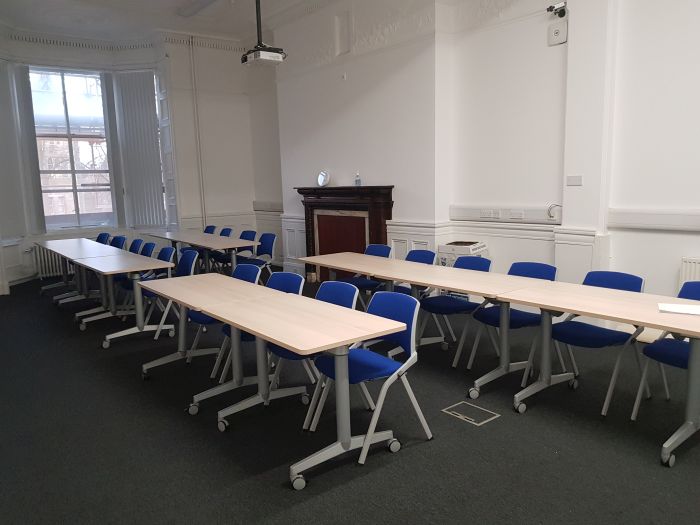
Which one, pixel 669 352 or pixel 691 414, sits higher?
pixel 669 352

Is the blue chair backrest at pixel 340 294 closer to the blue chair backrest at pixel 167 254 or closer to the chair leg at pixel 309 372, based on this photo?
the chair leg at pixel 309 372

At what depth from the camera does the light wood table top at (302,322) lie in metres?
2.70

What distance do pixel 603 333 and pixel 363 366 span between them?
5.65 feet

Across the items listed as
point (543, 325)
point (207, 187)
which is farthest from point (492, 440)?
point (207, 187)

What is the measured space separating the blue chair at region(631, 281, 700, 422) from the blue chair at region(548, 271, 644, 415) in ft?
0.47

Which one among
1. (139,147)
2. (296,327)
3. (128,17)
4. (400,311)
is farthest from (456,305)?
(139,147)

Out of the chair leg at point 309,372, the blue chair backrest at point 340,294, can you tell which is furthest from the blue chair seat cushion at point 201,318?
the blue chair backrest at point 340,294

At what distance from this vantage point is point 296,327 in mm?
2947

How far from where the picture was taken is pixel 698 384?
9.32 feet

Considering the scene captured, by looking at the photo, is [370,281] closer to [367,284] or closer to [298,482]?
[367,284]

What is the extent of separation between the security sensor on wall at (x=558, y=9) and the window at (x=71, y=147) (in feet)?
25.3

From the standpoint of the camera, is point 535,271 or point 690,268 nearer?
point 535,271

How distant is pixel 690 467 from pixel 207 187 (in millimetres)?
8472

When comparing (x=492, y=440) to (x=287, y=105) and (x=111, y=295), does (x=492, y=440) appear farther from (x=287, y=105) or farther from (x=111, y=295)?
(x=287, y=105)
